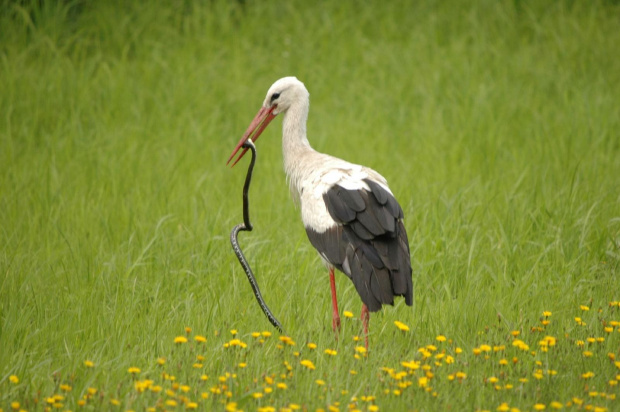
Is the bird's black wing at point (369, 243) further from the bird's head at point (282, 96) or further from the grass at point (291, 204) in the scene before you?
the bird's head at point (282, 96)

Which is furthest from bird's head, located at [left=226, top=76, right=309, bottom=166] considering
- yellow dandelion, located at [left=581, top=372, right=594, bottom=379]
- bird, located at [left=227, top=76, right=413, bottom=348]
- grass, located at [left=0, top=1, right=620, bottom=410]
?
yellow dandelion, located at [left=581, top=372, right=594, bottom=379]

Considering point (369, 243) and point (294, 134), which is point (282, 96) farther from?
point (369, 243)

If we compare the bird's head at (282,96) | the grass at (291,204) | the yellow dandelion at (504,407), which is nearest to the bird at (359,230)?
the grass at (291,204)

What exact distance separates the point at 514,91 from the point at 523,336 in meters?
4.42

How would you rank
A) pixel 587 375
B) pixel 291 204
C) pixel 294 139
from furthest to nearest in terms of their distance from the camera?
pixel 291 204
pixel 294 139
pixel 587 375

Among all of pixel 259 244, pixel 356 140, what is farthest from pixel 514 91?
pixel 259 244

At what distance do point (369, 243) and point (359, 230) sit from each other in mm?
78

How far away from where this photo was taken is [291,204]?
5.91 metres

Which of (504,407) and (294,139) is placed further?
(294,139)

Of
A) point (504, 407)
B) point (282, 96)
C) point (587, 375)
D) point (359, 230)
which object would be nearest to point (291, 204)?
point (282, 96)

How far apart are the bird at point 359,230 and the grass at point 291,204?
11.8 inches

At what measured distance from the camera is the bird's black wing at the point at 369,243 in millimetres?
3721

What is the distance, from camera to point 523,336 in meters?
3.93

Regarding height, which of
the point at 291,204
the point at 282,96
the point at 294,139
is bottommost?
the point at 291,204
